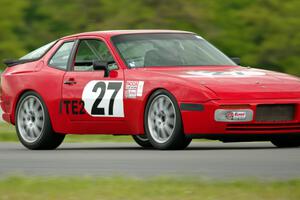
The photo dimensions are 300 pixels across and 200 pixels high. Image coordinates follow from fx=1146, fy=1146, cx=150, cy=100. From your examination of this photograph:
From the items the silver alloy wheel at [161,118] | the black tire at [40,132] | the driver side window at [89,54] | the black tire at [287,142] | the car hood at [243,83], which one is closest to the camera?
the car hood at [243,83]

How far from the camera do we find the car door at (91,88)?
13.4 meters

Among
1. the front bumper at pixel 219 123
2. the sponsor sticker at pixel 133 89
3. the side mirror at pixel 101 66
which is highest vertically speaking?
the side mirror at pixel 101 66

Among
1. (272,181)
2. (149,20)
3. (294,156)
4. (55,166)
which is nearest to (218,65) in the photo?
(294,156)

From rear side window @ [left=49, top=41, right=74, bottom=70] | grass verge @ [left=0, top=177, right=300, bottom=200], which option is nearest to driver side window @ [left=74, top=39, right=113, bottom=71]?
rear side window @ [left=49, top=41, right=74, bottom=70]

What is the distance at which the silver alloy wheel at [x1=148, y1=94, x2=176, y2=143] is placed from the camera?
12.6 metres

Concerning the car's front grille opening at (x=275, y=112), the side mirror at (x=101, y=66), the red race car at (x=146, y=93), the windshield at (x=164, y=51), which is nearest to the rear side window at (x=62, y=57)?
the red race car at (x=146, y=93)

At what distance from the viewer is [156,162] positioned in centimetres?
1097

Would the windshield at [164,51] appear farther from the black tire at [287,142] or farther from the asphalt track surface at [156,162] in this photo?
the black tire at [287,142]

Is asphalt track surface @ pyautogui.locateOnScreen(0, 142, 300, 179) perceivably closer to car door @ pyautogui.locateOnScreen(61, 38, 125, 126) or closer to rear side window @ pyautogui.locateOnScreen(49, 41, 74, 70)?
car door @ pyautogui.locateOnScreen(61, 38, 125, 126)

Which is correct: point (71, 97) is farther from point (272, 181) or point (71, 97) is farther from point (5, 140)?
point (272, 181)

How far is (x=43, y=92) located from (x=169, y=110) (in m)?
2.29

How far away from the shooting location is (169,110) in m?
12.6

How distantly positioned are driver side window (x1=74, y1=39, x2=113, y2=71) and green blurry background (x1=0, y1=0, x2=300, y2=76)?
52159 millimetres

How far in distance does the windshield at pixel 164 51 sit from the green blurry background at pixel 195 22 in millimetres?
52345
